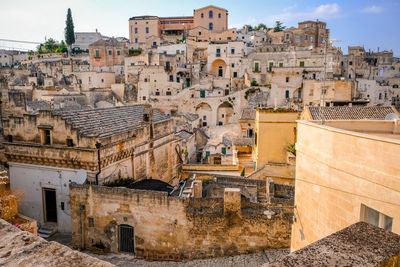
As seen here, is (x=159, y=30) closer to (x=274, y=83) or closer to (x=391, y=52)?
(x=274, y=83)

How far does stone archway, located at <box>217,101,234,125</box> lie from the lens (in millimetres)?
51509

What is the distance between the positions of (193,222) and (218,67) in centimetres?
5317

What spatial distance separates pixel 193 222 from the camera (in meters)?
11.6

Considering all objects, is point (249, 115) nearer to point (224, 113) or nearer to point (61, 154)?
point (224, 113)

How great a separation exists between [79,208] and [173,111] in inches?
1549

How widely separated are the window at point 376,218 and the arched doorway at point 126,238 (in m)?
9.18

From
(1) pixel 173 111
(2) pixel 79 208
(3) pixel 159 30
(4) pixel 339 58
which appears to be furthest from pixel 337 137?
(3) pixel 159 30

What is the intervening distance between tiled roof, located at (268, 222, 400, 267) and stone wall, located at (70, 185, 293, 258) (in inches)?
332

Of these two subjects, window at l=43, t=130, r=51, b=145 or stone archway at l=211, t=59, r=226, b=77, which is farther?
stone archway at l=211, t=59, r=226, b=77

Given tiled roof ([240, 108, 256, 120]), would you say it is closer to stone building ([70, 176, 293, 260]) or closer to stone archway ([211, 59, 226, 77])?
stone building ([70, 176, 293, 260])

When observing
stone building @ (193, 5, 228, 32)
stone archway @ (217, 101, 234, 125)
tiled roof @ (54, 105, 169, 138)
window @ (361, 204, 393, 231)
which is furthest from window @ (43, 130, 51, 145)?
stone building @ (193, 5, 228, 32)

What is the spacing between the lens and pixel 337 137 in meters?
6.53

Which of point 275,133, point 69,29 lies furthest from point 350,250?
point 69,29

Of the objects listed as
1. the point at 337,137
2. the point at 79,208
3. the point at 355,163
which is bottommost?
the point at 79,208
